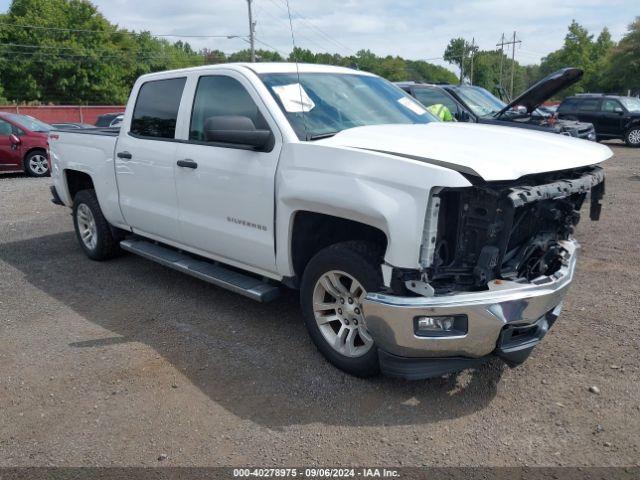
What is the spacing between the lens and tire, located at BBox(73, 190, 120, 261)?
20.5ft

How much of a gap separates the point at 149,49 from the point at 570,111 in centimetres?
6109

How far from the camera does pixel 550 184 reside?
3342mm

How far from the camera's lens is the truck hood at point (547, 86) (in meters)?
7.24

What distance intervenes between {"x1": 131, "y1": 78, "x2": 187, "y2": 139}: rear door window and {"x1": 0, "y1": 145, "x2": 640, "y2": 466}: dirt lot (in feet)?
5.00

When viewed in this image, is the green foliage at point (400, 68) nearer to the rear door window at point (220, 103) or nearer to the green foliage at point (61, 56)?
the green foliage at point (61, 56)

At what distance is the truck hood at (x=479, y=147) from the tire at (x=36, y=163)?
12.1 m

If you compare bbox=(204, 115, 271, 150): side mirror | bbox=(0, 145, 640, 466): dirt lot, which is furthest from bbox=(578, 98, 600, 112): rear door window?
bbox=(204, 115, 271, 150): side mirror

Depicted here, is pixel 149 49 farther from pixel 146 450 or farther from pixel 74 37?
pixel 146 450

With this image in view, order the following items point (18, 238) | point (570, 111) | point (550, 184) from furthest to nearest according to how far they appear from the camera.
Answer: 1. point (570, 111)
2. point (18, 238)
3. point (550, 184)

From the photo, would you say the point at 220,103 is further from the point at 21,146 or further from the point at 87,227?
the point at 21,146

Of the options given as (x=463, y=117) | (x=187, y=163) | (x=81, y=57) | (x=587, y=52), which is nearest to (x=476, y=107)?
(x=463, y=117)

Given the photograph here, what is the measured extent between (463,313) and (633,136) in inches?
771

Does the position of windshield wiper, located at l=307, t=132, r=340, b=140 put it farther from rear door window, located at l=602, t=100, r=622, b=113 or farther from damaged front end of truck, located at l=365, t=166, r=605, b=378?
rear door window, located at l=602, t=100, r=622, b=113

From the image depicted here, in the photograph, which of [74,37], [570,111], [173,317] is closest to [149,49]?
[74,37]
